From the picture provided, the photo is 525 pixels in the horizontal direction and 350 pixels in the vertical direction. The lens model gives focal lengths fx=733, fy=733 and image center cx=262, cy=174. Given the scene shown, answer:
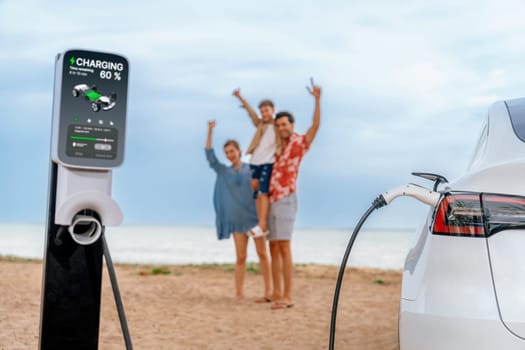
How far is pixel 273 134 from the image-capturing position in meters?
7.29

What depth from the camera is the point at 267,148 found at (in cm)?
731

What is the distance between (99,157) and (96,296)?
26.1 inches

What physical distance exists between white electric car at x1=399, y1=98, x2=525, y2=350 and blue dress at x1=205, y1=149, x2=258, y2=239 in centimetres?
545

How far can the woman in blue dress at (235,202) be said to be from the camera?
7738 mm

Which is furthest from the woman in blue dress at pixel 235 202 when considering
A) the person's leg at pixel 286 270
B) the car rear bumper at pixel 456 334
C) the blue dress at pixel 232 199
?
the car rear bumper at pixel 456 334

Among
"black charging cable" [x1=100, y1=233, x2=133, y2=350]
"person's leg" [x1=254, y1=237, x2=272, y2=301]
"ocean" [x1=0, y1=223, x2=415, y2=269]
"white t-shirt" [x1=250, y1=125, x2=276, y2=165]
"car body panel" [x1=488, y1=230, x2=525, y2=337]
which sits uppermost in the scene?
"white t-shirt" [x1=250, y1=125, x2=276, y2=165]

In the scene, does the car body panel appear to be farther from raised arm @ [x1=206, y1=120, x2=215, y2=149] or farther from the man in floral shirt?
raised arm @ [x1=206, y1=120, x2=215, y2=149]

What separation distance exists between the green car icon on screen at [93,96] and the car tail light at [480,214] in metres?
1.49

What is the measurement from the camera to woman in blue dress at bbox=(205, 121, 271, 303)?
7.74 m

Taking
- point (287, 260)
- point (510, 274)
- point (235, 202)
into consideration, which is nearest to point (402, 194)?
point (510, 274)

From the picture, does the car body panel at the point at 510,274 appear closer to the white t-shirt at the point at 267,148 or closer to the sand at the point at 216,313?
the sand at the point at 216,313

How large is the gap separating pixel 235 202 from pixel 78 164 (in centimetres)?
490

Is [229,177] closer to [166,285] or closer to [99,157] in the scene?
[166,285]

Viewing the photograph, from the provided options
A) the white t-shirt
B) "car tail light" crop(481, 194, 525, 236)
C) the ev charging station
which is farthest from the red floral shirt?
"car tail light" crop(481, 194, 525, 236)
